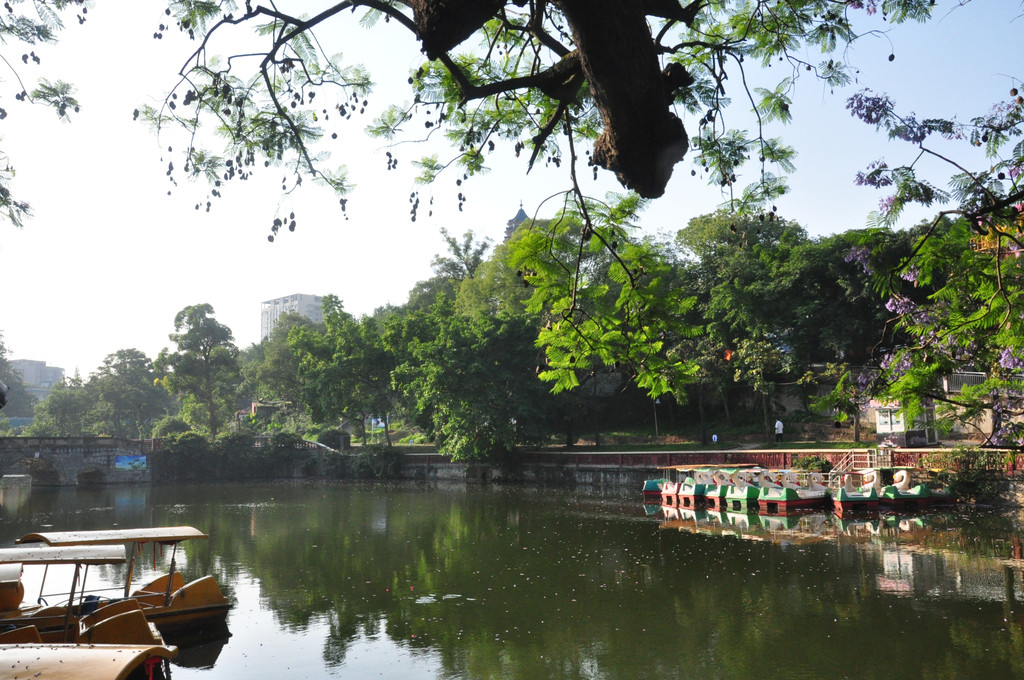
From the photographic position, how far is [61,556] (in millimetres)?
9227

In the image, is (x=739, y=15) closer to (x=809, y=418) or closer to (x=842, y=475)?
(x=842, y=475)

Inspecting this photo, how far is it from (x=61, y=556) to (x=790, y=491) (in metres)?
20.0

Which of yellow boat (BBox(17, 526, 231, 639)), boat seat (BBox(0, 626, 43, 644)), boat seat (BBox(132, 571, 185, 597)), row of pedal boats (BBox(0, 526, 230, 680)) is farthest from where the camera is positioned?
boat seat (BBox(132, 571, 185, 597))

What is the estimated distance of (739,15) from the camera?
19.4 feet

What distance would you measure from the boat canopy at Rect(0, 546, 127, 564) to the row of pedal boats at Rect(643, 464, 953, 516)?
19.3 m

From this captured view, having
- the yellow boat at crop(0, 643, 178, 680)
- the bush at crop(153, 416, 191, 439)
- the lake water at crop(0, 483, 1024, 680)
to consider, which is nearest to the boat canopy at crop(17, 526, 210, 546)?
the lake water at crop(0, 483, 1024, 680)

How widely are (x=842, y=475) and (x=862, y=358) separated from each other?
12.2m

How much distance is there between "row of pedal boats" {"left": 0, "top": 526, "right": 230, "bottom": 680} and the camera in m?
6.04

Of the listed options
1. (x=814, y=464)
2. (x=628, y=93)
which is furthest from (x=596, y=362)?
(x=628, y=93)

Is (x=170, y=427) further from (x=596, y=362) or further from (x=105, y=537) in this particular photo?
(x=105, y=537)

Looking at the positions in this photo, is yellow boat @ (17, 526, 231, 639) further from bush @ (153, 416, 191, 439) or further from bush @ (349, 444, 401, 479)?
bush @ (153, 416, 191, 439)

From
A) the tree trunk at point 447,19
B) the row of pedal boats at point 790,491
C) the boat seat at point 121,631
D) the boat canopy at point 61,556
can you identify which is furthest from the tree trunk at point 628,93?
the row of pedal boats at point 790,491

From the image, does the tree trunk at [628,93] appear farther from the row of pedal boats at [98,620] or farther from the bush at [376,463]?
the bush at [376,463]

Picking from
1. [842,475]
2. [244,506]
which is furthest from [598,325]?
[244,506]
